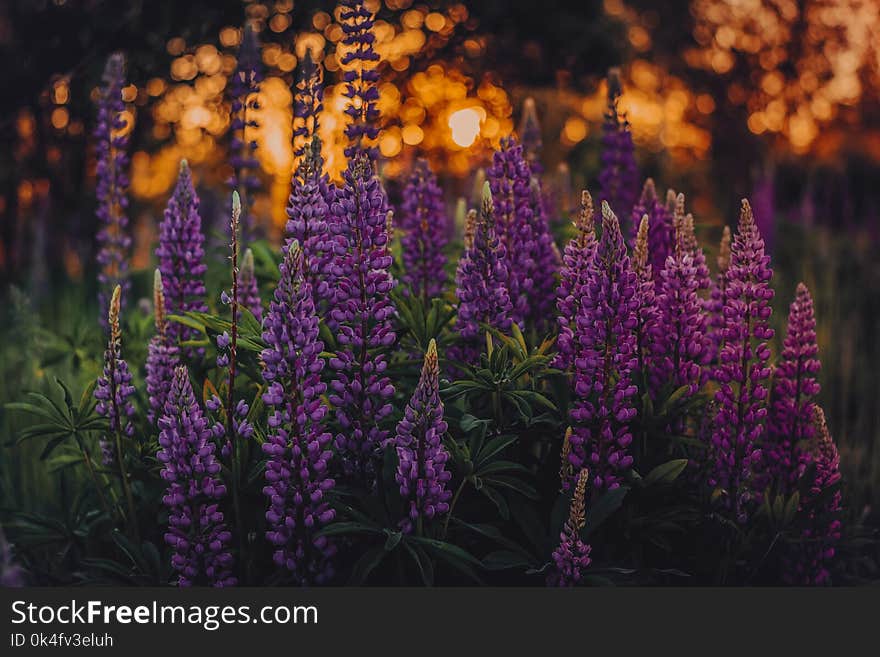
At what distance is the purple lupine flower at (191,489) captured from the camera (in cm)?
213

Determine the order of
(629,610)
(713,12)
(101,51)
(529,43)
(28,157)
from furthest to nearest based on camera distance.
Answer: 1. (713,12)
2. (529,43)
3. (28,157)
4. (101,51)
5. (629,610)

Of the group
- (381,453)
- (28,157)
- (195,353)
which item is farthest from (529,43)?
(381,453)

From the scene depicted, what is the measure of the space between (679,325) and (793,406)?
48 centimetres

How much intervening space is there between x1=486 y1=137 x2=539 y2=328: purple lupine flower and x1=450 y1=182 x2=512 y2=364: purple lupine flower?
0.20m

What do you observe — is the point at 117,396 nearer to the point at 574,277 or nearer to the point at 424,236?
the point at 424,236

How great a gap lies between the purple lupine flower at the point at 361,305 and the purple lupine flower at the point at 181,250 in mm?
771

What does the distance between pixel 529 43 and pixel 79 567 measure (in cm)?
640

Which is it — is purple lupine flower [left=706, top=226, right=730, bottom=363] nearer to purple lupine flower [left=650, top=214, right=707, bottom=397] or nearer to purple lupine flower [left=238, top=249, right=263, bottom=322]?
purple lupine flower [left=650, top=214, right=707, bottom=397]

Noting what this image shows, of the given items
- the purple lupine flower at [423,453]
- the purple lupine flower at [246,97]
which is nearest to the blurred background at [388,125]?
the purple lupine flower at [246,97]

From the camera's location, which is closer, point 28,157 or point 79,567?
point 79,567

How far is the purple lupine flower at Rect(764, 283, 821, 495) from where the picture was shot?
2.63m

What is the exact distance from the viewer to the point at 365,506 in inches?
87.0

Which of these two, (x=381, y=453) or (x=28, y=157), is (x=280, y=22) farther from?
(x=381, y=453)

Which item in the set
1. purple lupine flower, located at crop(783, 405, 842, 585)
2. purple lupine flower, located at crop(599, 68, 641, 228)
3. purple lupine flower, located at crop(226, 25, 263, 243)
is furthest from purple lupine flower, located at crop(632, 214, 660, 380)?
purple lupine flower, located at crop(226, 25, 263, 243)
